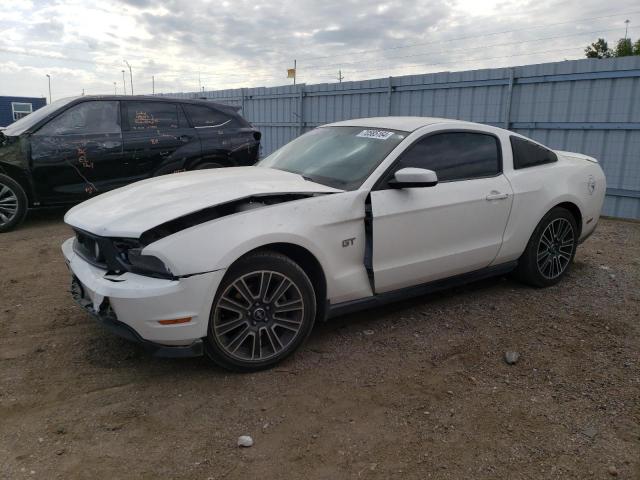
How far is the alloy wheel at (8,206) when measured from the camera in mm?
6707

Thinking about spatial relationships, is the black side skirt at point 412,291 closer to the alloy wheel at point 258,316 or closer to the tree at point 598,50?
the alloy wheel at point 258,316

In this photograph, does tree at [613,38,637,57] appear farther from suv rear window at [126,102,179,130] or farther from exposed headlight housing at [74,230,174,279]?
exposed headlight housing at [74,230,174,279]

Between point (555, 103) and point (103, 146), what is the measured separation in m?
7.26

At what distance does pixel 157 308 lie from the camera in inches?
111

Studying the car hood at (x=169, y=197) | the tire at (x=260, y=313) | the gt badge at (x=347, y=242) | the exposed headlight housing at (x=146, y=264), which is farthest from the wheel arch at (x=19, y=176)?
the gt badge at (x=347, y=242)

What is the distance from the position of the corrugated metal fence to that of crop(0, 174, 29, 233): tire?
733 cm

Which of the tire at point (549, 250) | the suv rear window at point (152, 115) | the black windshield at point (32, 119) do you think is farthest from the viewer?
the suv rear window at point (152, 115)

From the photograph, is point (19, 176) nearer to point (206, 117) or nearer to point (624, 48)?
point (206, 117)

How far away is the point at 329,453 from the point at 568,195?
352cm

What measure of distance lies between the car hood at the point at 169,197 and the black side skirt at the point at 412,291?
81 centimetres

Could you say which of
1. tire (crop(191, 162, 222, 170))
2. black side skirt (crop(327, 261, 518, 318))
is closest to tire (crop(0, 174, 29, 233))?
tire (crop(191, 162, 222, 170))

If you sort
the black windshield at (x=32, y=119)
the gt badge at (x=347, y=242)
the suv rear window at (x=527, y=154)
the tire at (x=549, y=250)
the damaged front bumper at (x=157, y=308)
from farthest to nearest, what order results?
1. the black windshield at (x=32, y=119)
2. the tire at (x=549, y=250)
3. the suv rear window at (x=527, y=154)
4. the gt badge at (x=347, y=242)
5. the damaged front bumper at (x=157, y=308)

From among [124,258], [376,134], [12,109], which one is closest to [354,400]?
[124,258]

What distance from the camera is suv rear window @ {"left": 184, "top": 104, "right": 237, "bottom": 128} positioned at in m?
7.95
